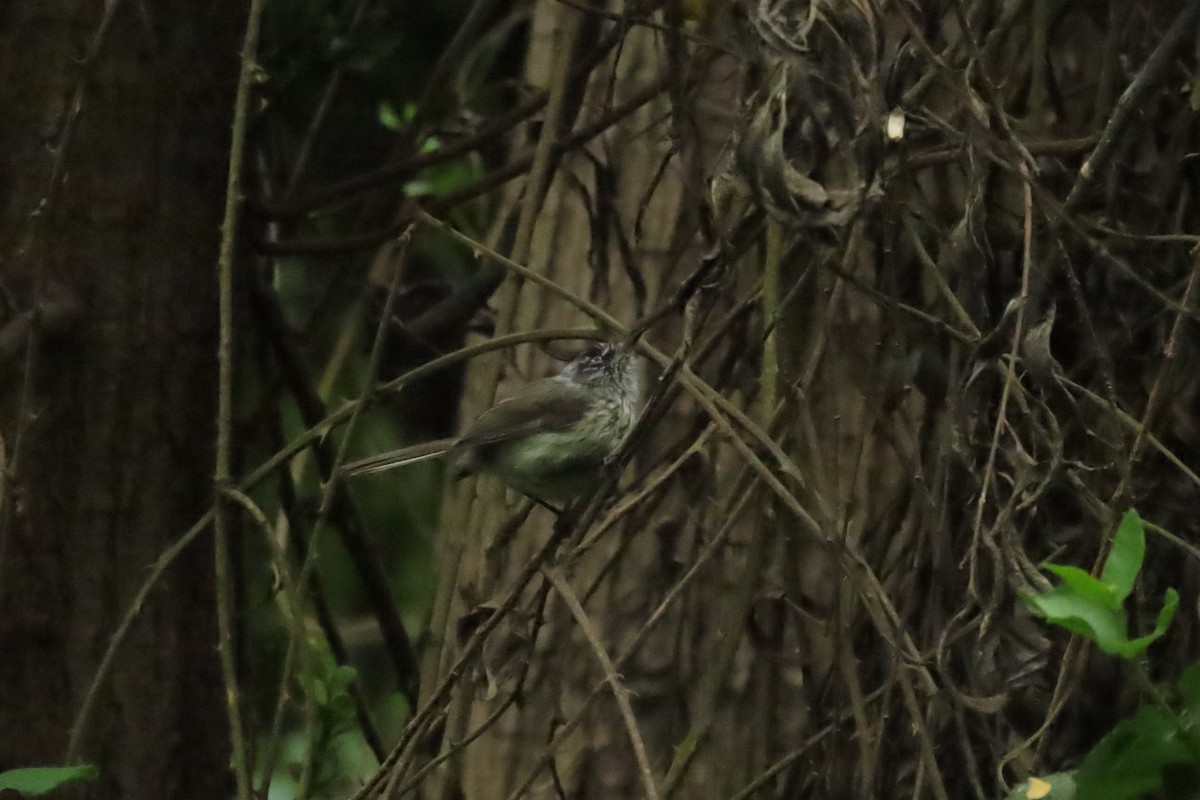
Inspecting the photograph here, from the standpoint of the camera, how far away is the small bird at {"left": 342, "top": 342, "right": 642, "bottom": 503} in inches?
132

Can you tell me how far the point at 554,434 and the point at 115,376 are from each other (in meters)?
0.92

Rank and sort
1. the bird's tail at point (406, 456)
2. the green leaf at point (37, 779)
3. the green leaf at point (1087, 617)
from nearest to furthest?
the green leaf at point (1087, 617) → the green leaf at point (37, 779) → the bird's tail at point (406, 456)

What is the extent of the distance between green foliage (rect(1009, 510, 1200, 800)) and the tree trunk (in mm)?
1773

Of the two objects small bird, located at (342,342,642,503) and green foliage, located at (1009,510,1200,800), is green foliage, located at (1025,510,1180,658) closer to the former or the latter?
green foliage, located at (1009,510,1200,800)

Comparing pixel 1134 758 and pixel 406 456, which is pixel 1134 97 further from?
pixel 406 456

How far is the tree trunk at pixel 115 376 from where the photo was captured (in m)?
2.93

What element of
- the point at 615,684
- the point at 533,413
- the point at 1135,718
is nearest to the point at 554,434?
the point at 533,413

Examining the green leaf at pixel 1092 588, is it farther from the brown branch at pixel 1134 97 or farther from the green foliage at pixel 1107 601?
the brown branch at pixel 1134 97

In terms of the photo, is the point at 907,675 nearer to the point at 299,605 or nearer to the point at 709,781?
the point at 299,605

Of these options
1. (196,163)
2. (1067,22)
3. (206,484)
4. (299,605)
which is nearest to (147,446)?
(206,484)

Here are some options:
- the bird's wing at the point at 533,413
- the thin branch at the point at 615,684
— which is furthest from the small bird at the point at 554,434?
the thin branch at the point at 615,684

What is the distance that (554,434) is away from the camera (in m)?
3.45

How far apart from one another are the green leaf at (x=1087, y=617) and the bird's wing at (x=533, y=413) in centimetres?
174

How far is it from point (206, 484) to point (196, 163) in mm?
617
